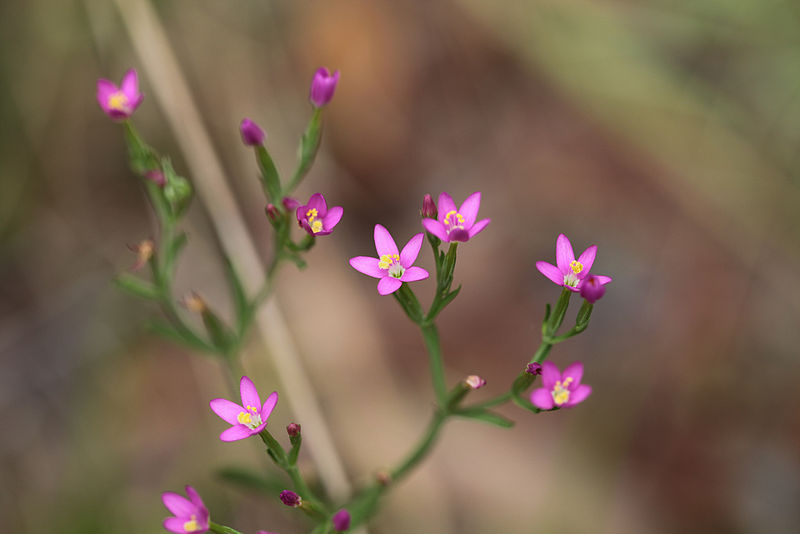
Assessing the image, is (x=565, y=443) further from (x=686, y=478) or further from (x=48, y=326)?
(x=48, y=326)

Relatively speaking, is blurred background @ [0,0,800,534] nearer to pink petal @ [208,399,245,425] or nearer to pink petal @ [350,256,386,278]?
pink petal @ [208,399,245,425]

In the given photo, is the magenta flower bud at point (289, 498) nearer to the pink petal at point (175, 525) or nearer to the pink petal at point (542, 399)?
the pink petal at point (175, 525)

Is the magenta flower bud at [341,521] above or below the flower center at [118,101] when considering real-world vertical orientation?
below

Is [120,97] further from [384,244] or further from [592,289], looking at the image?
[592,289]

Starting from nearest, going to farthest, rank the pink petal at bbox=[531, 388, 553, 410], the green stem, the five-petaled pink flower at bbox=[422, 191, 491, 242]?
the pink petal at bbox=[531, 388, 553, 410] < the five-petaled pink flower at bbox=[422, 191, 491, 242] < the green stem

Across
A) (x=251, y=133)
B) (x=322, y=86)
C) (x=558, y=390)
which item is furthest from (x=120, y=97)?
(x=558, y=390)

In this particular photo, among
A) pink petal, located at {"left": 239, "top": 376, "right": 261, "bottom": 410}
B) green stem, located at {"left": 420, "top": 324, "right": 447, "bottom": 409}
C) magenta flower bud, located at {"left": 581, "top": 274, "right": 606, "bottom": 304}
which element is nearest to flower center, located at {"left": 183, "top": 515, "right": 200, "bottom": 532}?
pink petal, located at {"left": 239, "top": 376, "right": 261, "bottom": 410}

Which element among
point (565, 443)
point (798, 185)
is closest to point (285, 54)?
point (565, 443)

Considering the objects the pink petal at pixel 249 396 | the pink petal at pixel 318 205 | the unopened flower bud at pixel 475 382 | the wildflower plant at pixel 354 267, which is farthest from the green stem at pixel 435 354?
the pink petal at pixel 249 396
